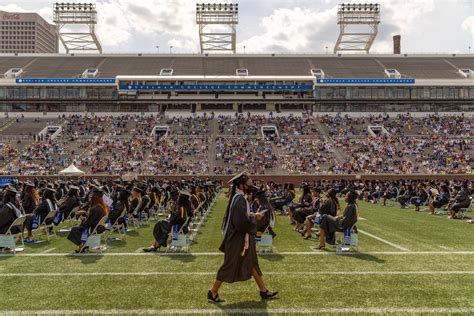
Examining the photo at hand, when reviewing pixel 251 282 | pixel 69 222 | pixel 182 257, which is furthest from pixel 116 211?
pixel 251 282

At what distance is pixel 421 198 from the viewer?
22.7 metres

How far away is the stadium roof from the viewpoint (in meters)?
66.2

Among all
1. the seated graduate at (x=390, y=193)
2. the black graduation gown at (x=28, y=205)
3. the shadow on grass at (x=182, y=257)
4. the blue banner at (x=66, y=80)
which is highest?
the blue banner at (x=66, y=80)

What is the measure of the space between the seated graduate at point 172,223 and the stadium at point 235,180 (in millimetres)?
36

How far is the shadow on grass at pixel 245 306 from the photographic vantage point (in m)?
6.35

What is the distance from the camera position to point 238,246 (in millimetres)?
6746

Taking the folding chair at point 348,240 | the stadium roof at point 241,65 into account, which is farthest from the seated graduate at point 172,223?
the stadium roof at point 241,65

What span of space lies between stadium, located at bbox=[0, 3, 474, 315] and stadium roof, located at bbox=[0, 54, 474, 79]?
0.53 m

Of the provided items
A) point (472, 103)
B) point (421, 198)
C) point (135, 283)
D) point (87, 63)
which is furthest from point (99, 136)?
point (472, 103)

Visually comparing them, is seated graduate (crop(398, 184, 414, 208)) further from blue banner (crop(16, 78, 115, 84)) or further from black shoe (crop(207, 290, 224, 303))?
blue banner (crop(16, 78, 115, 84))

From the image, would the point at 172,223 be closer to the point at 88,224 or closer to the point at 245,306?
the point at 88,224

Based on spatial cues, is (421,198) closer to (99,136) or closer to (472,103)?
(99,136)

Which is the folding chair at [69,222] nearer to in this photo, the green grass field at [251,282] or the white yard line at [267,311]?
the green grass field at [251,282]

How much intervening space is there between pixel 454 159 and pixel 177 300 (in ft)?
149
